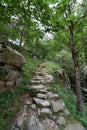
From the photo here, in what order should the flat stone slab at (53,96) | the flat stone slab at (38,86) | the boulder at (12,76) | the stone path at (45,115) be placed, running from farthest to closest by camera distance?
1. the flat stone slab at (38,86)
2. the boulder at (12,76)
3. the flat stone slab at (53,96)
4. the stone path at (45,115)

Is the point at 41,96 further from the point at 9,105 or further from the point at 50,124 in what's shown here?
the point at 50,124

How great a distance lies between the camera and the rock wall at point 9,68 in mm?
7320

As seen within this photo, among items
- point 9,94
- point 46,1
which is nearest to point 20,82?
point 9,94

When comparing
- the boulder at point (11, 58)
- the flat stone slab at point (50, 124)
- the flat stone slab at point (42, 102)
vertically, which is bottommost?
the flat stone slab at point (50, 124)

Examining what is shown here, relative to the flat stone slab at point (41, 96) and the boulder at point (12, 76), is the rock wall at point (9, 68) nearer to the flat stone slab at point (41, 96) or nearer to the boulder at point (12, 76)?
the boulder at point (12, 76)

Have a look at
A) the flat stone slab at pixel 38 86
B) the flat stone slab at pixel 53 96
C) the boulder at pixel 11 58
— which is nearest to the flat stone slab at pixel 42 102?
the flat stone slab at pixel 53 96

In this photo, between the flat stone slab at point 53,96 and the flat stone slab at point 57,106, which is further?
the flat stone slab at point 53,96

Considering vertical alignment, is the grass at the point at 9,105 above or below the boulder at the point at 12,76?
below

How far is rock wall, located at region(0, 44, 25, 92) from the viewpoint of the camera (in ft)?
24.0

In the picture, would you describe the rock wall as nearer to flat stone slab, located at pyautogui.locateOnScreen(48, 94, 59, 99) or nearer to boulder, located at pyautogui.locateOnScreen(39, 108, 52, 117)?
flat stone slab, located at pyautogui.locateOnScreen(48, 94, 59, 99)

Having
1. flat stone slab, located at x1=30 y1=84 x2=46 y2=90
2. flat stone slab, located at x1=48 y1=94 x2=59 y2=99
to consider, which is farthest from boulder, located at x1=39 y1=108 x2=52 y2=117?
flat stone slab, located at x1=30 y1=84 x2=46 y2=90

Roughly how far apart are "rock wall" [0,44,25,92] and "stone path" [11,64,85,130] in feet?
3.05

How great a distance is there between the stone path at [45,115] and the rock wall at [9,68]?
0.93m

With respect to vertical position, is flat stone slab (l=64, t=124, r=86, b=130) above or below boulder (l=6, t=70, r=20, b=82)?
below
